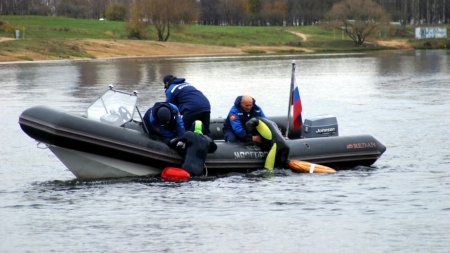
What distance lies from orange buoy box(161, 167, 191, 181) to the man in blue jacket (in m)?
1.37

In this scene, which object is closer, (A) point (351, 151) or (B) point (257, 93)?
(A) point (351, 151)

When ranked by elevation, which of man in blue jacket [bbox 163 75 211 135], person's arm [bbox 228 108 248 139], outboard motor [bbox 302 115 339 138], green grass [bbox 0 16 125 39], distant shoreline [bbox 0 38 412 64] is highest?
man in blue jacket [bbox 163 75 211 135]

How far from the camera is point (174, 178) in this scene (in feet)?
51.7

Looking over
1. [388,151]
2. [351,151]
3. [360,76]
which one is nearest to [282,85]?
[360,76]

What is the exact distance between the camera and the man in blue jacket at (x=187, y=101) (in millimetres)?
16953

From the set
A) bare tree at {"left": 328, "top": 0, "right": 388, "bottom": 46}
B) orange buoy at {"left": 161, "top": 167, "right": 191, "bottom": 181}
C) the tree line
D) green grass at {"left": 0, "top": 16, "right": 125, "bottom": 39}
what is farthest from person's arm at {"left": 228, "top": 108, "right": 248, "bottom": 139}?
the tree line

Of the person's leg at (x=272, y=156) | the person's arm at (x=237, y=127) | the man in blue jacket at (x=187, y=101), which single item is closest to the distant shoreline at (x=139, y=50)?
the man in blue jacket at (x=187, y=101)

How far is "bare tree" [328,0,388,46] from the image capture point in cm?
10888

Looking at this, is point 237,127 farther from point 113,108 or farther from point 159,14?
point 159,14

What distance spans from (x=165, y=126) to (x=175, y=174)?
2.51ft

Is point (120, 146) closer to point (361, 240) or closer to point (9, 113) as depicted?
point (361, 240)

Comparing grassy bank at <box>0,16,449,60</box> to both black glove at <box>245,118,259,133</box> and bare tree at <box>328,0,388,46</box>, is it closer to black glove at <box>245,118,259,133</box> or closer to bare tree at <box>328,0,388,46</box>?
bare tree at <box>328,0,388,46</box>

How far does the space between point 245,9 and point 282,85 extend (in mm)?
106940

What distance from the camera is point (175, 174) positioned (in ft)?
51.8
